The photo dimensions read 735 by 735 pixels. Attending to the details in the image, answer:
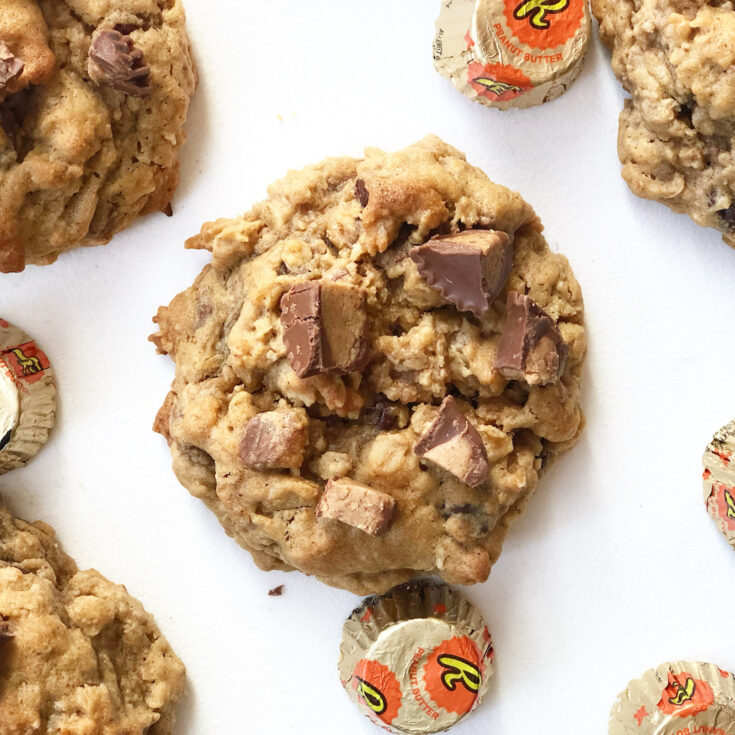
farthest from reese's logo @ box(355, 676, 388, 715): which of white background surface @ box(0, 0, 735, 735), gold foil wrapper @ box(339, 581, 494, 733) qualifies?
white background surface @ box(0, 0, 735, 735)

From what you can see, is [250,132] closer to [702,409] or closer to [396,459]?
[396,459]

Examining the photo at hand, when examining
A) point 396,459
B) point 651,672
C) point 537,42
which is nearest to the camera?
point 396,459

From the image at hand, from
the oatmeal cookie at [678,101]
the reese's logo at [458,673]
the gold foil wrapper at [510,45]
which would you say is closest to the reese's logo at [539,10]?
the gold foil wrapper at [510,45]

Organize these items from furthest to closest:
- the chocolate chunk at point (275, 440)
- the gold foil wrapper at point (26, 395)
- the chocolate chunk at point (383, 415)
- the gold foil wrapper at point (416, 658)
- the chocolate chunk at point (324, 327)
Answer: the gold foil wrapper at point (26, 395) → the gold foil wrapper at point (416, 658) → the chocolate chunk at point (383, 415) → the chocolate chunk at point (275, 440) → the chocolate chunk at point (324, 327)

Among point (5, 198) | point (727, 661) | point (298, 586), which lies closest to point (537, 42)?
point (5, 198)

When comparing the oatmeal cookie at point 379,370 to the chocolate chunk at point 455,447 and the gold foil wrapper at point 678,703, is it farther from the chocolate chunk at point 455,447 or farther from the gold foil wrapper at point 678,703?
the gold foil wrapper at point 678,703

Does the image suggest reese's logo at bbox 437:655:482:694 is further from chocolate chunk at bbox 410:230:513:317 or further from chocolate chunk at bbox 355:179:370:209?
chocolate chunk at bbox 355:179:370:209
